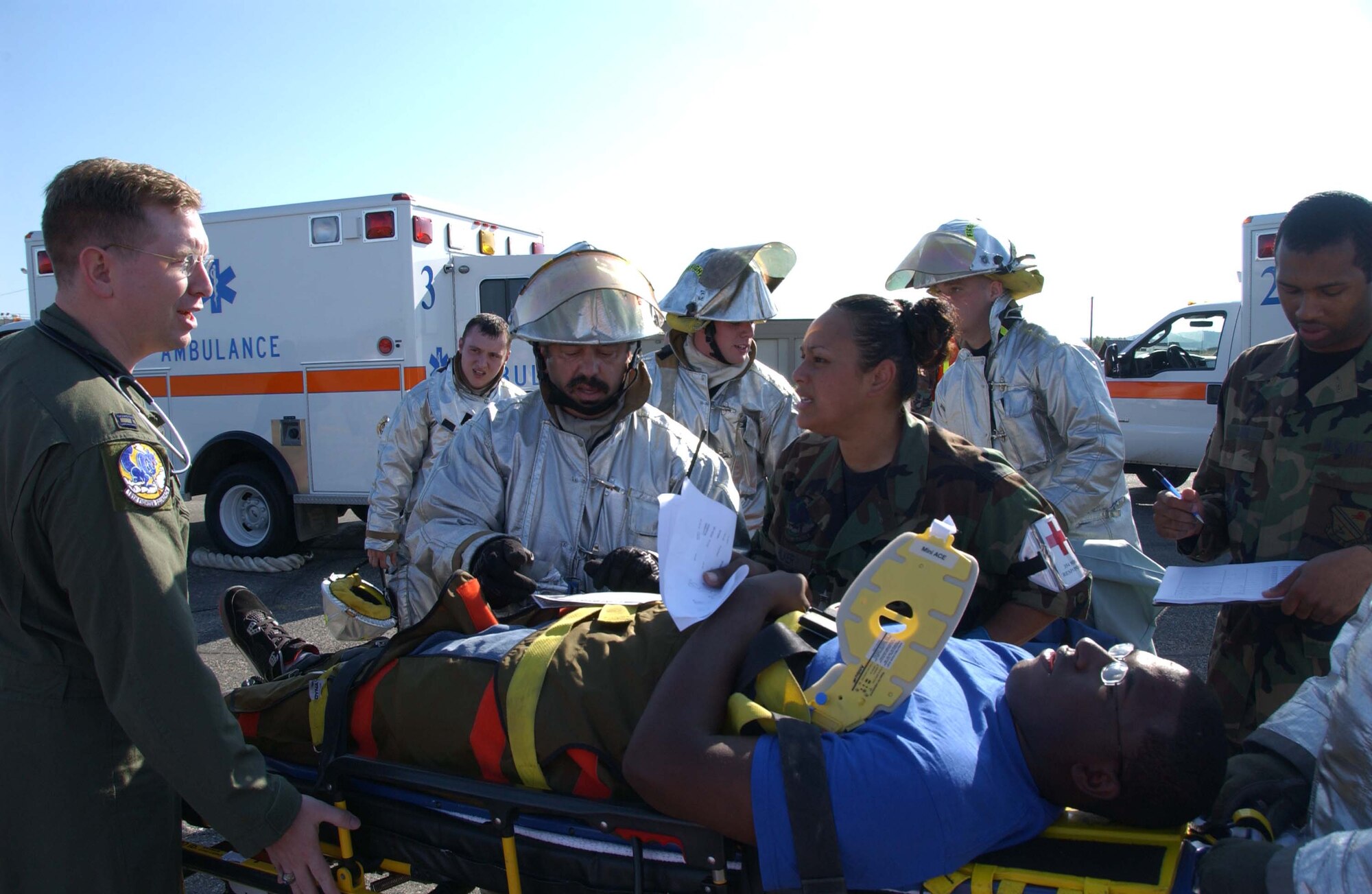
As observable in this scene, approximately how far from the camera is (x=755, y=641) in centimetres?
179

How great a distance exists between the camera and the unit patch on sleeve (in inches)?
61.7

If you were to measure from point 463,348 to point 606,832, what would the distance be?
3632 millimetres

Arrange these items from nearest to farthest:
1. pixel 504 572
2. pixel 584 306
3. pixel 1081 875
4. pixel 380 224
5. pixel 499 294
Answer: pixel 1081 875, pixel 504 572, pixel 584 306, pixel 380 224, pixel 499 294

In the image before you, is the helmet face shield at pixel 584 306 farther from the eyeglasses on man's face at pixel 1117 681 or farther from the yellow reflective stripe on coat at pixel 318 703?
the eyeglasses on man's face at pixel 1117 681

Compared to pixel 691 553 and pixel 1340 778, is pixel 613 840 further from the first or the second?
pixel 1340 778

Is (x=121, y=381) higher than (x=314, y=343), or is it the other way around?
(x=314, y=343)

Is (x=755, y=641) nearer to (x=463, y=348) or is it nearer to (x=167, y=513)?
(x=167, y=513)

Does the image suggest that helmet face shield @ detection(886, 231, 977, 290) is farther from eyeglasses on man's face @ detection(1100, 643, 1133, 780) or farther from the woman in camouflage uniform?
eyeglasses on man's face @ detection(1100, 643, 1133, 780)

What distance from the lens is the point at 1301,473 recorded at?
2.35 meters

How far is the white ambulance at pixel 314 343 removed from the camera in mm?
7234

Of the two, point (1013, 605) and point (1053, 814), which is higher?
point (1013, 605)

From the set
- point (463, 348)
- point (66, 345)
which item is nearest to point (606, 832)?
point (66, 345)

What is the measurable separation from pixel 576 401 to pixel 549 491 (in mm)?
296

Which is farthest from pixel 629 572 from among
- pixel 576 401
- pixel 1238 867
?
pixel 1238 867
